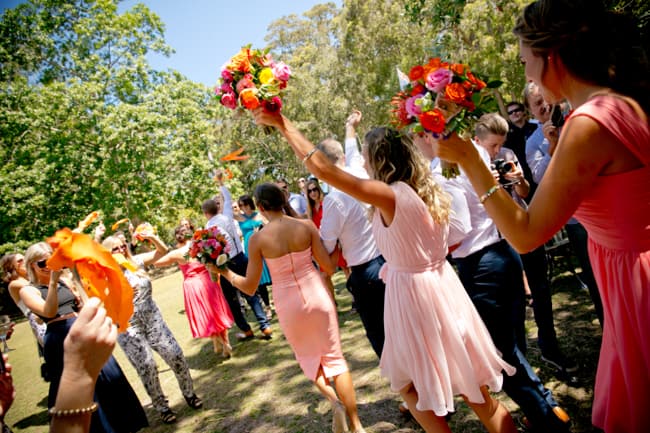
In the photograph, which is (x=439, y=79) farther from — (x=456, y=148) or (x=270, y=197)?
(x=270, y=197)

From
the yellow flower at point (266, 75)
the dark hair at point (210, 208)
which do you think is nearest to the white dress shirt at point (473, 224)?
the yellow flower at point (266, 75)

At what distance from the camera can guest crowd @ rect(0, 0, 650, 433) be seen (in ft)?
4.46

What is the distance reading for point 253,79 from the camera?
2.46 metres

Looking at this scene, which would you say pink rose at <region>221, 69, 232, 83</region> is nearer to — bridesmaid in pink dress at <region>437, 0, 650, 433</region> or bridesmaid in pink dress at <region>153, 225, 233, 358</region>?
bridesmaid in pink dress at <region>437, 0, 650, 433</region>

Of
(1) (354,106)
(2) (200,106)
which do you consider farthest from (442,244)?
(1) (354,106)

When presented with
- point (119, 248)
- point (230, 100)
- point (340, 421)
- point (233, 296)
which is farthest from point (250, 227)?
point (230, 100)

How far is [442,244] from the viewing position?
2627mm

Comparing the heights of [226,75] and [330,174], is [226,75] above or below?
above

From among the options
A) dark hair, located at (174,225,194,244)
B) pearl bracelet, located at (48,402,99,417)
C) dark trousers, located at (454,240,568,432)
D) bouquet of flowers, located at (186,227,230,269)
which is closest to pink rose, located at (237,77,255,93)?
pearl bracelet, located at (48,402,99,417)

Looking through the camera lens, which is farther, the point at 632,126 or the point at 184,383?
the point at 184,383

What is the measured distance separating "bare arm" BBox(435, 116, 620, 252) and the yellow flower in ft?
4.87

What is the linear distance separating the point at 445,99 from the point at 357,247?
89.5 inches

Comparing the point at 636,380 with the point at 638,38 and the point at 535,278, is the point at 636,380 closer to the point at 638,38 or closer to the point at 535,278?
the point at 638,38

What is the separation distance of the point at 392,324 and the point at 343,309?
485cm
